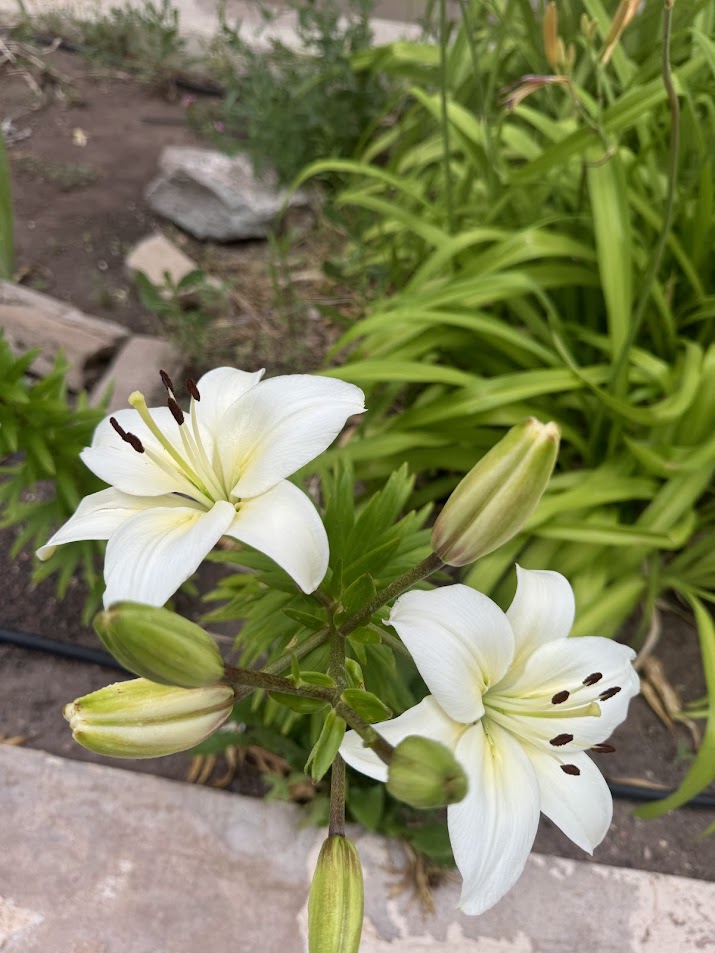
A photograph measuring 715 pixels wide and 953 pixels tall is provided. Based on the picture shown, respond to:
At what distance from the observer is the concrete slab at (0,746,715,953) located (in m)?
1.08

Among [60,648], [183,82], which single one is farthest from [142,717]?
[183,82]

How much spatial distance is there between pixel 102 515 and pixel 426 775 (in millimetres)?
335

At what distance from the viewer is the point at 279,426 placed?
1.82 ft

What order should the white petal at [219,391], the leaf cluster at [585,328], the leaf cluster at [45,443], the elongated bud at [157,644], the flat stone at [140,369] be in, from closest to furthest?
the elongated bud at [157,644] < the white petal at [219,391] < the leaf cluster at [45,443] < the leaf cluster at [585,328] < the flat stone at [140,369]

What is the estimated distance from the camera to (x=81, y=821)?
1.19m

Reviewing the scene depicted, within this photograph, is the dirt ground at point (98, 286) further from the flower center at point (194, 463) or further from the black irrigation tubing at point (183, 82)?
the flower center at point (194, 463)

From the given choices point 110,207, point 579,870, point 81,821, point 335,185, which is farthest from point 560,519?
point 110,207

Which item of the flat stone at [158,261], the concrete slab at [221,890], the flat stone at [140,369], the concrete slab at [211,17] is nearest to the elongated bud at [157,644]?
the concrete slab at [221,890]

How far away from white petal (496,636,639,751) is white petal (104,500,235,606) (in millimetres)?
272

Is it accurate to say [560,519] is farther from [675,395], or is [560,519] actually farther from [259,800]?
[259,800]

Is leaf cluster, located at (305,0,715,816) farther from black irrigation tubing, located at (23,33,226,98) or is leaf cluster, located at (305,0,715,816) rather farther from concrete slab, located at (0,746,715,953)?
black irrigation tubing, located at (23,33,226,98)

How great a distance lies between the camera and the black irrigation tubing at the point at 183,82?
2.95m

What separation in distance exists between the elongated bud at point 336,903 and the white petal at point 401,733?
0.20 feet

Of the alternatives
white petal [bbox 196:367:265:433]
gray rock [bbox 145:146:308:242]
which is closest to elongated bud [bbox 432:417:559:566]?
white petal [bbox 196:367:265:433]
